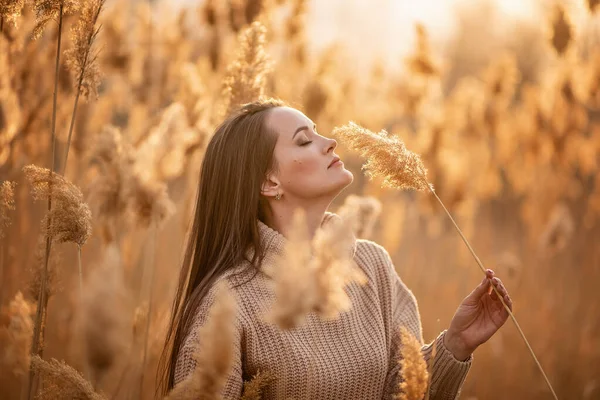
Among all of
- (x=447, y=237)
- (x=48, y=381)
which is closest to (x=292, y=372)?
(x=48, y=381)

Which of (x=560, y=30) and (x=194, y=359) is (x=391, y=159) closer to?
(x=194, y=359)

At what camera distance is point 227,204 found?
2121mm

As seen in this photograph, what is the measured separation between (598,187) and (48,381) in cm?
325

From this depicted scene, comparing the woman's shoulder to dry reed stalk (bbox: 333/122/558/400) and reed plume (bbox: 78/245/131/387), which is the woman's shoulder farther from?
reed plume (bbox: 78/245/131/387)

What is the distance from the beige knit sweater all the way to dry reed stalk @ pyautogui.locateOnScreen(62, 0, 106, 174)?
0.65 metres

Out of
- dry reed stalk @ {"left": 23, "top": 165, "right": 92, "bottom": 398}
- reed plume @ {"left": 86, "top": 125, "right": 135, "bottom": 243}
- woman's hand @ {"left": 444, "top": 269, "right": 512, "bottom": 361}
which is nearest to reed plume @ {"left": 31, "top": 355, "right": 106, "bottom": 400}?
dry reed stalk @ {"left": 23, "top": 165, "right": 92, "bottom": 398}

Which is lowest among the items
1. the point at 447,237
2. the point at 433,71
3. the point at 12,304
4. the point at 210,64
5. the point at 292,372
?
the point at 447,237

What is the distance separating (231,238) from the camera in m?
2.04

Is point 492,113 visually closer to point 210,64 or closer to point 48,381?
point 210,64

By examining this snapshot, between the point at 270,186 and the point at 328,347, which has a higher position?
the point at 270,186

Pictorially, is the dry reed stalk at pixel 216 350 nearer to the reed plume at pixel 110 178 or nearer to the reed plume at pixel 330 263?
the reed plume at pixel 330 263

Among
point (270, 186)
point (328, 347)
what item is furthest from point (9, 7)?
point (328, 347)

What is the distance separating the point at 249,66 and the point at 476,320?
43.1 inches

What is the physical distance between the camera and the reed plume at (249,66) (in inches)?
86.1
